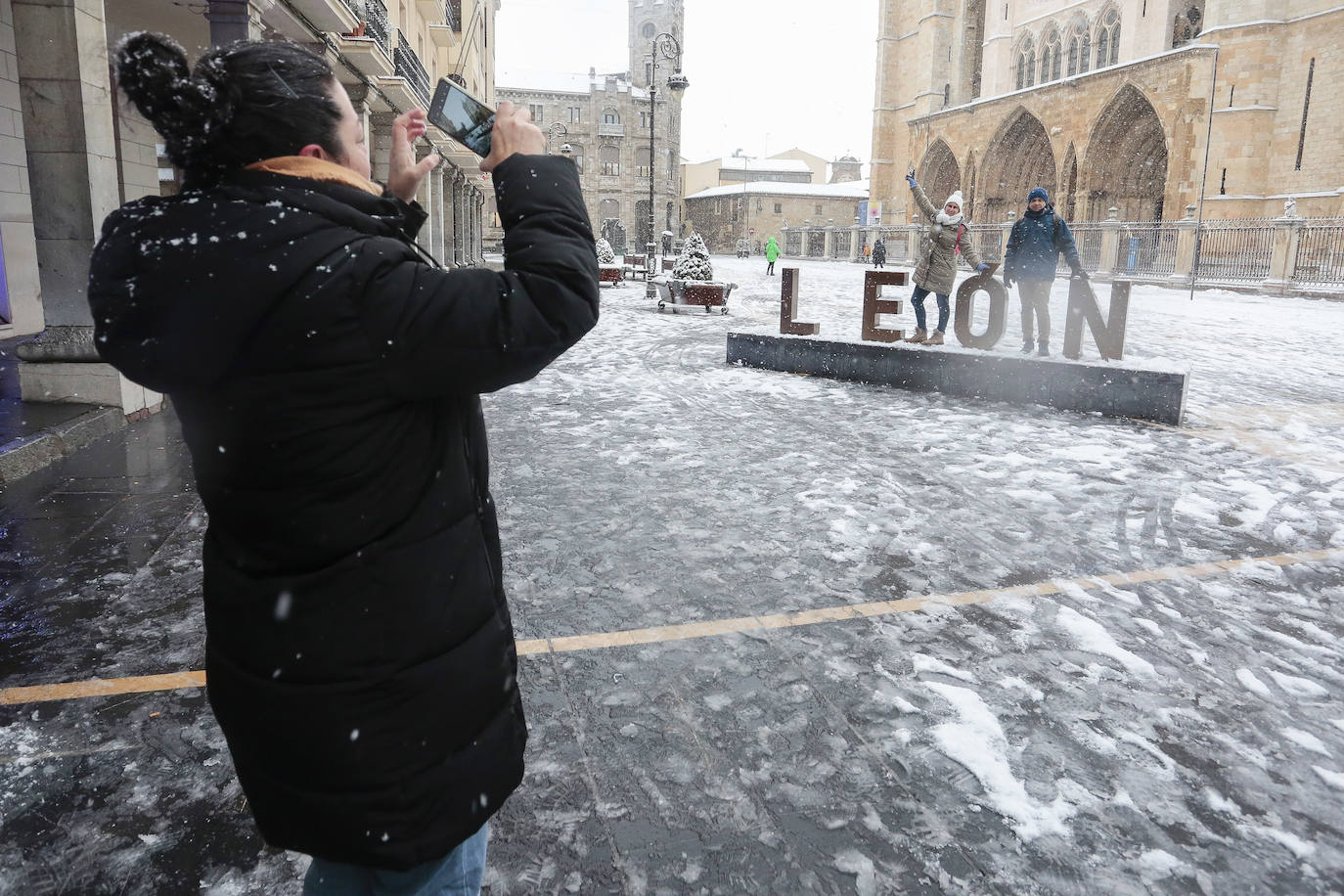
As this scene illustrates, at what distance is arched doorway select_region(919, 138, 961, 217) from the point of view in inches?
1831

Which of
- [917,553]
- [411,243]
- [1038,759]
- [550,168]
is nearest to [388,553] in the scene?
[411,243]

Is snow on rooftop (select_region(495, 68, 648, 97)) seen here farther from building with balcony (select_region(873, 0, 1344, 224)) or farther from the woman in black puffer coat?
the woman in black puffer coat

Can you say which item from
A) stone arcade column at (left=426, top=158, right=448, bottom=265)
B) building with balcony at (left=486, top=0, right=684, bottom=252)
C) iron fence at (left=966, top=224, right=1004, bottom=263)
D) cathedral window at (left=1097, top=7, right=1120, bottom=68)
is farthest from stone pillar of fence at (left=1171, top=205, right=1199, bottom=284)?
building with balcony at (left=486, top=0, right=684, bottom=252)

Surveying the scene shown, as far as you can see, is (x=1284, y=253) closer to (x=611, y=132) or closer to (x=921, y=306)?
(x=921, y=306)

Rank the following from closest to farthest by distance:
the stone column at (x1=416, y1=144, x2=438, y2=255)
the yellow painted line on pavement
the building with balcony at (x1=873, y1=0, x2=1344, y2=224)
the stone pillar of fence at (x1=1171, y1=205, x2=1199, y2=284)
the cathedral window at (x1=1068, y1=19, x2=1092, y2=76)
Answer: the yellow painted line on pavement → the stone column at (x1=416, y1=144, x2=438, y2=255) → the stone pillar of fence at (x1=1171, y1=205, x2=1199, y2=284) → the building with balcony at (x1=873, y1=0, x2=1344, y2=224) → the cathedral window at (x1=1068, y1=19, x2=1092, y2=76)

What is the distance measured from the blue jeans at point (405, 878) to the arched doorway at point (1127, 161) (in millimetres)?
39960

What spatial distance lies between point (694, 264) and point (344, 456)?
1791 centimetres

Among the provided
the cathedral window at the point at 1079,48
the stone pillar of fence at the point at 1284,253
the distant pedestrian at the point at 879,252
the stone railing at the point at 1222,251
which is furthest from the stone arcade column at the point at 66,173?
the cathedral window at the point at 1079,48

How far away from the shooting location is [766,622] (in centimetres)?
353

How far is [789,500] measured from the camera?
514 cm

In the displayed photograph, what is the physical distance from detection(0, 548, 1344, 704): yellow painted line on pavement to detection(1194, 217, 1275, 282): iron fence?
82.7 ft

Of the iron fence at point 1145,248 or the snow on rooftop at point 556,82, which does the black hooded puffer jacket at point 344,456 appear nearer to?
the iron fence at point 1145,248

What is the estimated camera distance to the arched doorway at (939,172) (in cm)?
4650

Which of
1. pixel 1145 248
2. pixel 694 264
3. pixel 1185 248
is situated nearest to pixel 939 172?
pixel 1145 248
